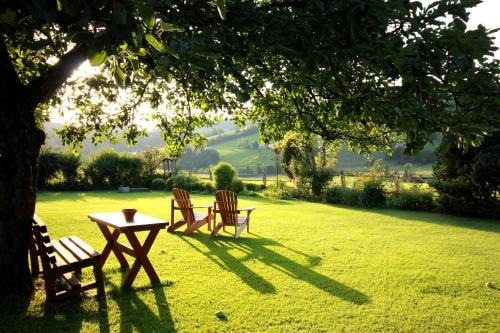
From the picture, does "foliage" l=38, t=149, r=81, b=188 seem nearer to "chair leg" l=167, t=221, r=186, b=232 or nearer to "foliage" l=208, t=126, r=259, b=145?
"chair leg" l=167, t=221, r=186, b=232

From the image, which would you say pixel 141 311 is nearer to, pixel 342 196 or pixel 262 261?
pixel 262 261

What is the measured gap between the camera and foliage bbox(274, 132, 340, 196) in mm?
18422

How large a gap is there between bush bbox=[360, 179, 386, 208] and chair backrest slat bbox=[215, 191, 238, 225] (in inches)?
367

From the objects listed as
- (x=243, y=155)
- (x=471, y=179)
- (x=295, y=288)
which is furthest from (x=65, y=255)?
(x=243, y=155)

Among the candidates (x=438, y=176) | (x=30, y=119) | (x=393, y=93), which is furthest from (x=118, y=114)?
(x=438, y=176)

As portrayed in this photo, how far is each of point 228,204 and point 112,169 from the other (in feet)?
57.9

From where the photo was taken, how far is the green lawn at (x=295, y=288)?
12.3ft

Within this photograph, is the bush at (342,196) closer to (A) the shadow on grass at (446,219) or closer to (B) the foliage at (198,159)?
(A) the shadow on grass at (446,219)

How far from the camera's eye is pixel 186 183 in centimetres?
2259

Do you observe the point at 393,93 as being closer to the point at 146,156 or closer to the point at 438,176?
the point at 438,176

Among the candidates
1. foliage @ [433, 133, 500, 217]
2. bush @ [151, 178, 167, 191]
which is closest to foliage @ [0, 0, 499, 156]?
foliage @ [433, 133, 500, 217]

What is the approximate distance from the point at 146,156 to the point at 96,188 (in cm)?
427

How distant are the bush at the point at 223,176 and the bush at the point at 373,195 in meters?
7.98

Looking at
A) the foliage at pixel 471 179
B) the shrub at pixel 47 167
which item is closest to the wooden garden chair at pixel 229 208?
the foliage at pixel 471 179
